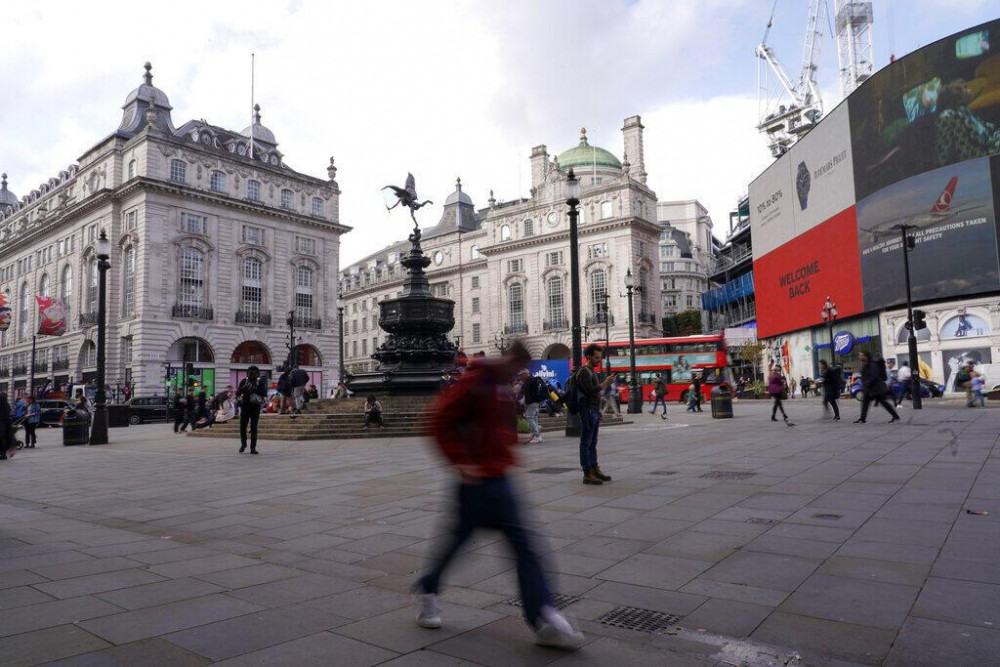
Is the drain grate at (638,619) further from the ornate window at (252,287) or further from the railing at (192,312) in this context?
the ornate window at (252,287)

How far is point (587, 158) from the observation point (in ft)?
225

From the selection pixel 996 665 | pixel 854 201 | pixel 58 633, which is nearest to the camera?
pixel 996 665

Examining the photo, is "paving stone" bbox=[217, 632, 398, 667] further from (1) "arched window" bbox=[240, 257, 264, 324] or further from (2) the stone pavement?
(1) "arched window" bbox=[240, 257, 264, 324]

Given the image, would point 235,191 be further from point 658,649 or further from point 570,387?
point 658,649

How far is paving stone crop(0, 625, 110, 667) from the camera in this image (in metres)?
3.12

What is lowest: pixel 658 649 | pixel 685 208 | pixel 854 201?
pixel 658 649

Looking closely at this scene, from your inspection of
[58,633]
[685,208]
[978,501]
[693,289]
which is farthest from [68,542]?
[685,208]

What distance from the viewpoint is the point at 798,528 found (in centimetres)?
541

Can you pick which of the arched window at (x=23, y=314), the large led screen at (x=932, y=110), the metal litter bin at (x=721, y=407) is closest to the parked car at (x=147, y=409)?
the metal litter bin at (x=721, y=407)

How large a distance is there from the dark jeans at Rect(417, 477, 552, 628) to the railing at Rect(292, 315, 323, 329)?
52000 mm

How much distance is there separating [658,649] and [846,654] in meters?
0.85

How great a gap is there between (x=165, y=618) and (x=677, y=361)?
36.9 m

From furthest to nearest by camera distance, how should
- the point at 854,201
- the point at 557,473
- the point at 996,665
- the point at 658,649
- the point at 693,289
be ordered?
1. the point at 693,289
2. the point at 854,201
3. the point at 557,473
4. the point at 658,649
5. the point at 996,665

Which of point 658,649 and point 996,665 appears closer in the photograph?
point 996,665
